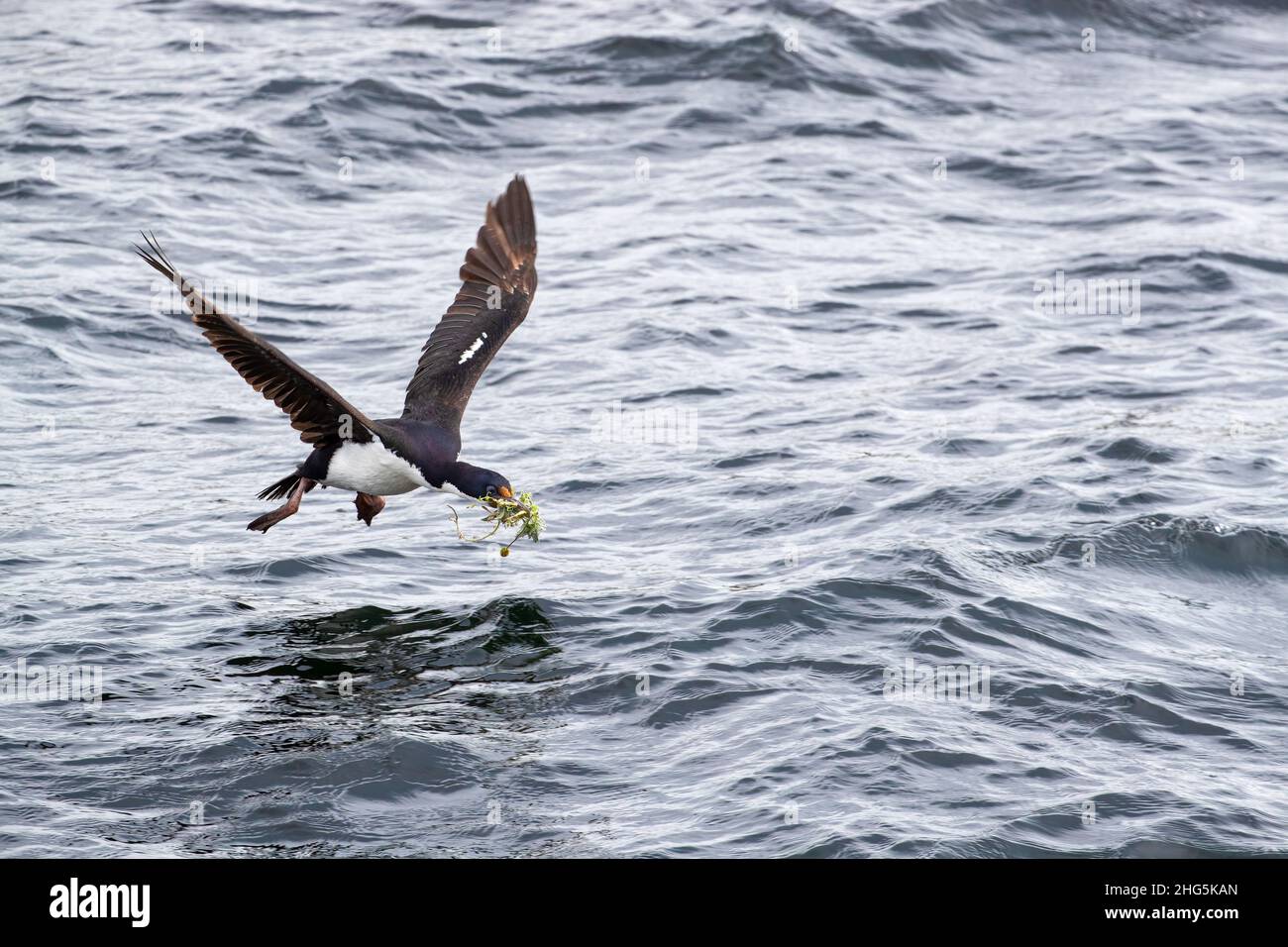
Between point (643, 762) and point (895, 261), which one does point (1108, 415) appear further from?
point (643, 762)

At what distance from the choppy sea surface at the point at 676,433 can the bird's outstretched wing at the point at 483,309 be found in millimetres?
1123

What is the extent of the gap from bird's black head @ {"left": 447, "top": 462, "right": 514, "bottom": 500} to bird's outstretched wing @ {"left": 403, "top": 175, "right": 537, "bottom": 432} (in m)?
0.90

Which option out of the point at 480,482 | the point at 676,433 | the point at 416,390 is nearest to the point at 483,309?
the point at 416,390

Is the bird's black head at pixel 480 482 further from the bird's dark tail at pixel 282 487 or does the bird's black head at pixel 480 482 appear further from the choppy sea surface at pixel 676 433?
the bird's dark tail at pixel 282 487

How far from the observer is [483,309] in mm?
10516

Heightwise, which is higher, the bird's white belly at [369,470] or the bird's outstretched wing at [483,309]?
the bird's outstretched wing at [483,309]

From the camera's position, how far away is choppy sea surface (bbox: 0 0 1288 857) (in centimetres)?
763

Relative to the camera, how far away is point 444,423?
938 cm

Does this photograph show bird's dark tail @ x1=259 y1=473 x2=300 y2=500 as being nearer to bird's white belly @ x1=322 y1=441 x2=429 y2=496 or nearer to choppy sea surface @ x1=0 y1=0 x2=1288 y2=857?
bird's white belly @ x1=322 y1=441 x2=429 y2=496

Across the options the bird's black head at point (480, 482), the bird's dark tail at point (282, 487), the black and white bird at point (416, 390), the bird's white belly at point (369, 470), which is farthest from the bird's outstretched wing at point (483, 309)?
the bird's black head at point (480, 482)

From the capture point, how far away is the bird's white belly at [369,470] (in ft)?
28.9

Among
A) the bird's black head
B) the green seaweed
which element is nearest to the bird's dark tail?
the bird's black head

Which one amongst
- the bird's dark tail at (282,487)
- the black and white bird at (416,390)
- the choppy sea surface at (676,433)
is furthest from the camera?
the bird's dark tail at (282,487)

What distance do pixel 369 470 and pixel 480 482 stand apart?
2.25ft
